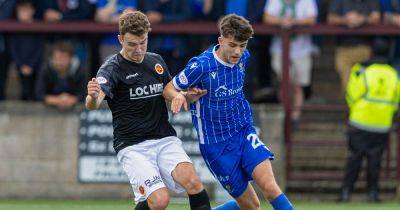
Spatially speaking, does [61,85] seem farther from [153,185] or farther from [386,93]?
[153,185]

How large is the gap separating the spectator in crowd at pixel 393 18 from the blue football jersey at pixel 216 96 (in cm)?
619

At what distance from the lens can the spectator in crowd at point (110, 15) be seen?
16.7m

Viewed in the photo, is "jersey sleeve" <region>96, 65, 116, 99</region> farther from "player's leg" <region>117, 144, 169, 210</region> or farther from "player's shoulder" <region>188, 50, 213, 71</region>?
"player's shoulder" <region>188, 50, 213, 71</region>

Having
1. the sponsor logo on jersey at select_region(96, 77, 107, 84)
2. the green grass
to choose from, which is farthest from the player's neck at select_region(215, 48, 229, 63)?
the green grass

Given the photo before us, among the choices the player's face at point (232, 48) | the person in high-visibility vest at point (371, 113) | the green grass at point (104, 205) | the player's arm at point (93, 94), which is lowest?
the green grass at point (104, 205)

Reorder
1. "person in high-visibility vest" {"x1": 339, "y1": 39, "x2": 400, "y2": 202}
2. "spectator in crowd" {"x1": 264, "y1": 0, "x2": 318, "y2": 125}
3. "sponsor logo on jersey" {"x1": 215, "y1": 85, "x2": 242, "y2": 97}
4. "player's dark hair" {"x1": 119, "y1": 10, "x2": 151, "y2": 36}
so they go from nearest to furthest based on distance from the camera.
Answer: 1. "player's dark hair" {"x1": 119, "y1": 10, "x2": 151, "y2": 36}
2. "sponsor logo on jersey" {"x1": 215, "y1": 85, "x2": 242, "y2": 97}
3. "person in high-visibility vest" {"x1": 339, "y1": 39, "x2": 400, "y2": 202}
4. "spectator in crowd" {"x1": 264, "y1": 0, "x2": 318, "y2": 125}

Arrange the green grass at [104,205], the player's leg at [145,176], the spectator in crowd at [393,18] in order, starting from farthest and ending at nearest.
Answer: the spectator in crowd at [393,18] → the green grass at [104,205] → the player's leg at [145,176]

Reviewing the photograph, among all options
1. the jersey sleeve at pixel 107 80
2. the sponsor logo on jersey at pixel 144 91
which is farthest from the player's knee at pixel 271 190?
the jersey sleeve at pixel 107 80

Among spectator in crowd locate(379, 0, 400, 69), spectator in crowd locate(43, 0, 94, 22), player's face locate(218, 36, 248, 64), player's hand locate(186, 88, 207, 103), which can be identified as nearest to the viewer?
player's face locate(218, 36, 248, 64)

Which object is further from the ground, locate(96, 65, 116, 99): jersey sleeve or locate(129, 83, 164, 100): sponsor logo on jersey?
locate(96, 65, 116, 99): jersey sleeve

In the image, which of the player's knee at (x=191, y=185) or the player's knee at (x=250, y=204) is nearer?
the player's knee at (x=191, y=185)

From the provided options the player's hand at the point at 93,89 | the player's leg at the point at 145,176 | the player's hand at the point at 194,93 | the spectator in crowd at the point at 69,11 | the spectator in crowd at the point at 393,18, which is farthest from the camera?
the spectator in crowd at the point at 393,18

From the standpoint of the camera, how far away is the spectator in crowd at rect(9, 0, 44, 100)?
16.8m

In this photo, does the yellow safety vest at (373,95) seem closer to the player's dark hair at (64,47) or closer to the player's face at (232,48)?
the player's dark hair at (64,47)
